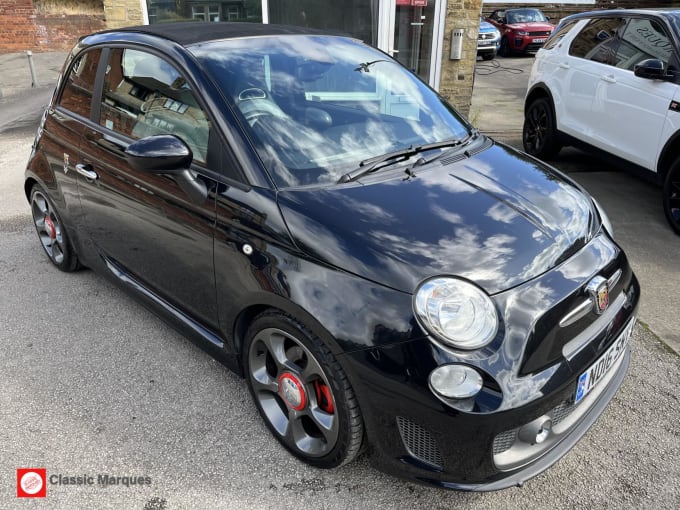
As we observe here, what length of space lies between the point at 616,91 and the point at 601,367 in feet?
13.6

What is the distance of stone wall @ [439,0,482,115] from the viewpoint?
8.27 m

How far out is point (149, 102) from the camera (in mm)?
2877

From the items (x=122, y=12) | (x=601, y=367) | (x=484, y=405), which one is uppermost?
(x=122, y=12)

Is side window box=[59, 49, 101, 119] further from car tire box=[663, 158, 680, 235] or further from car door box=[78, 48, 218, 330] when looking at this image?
car tire box=[663, 158, 680, 235]

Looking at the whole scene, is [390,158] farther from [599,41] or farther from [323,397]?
[599,41]

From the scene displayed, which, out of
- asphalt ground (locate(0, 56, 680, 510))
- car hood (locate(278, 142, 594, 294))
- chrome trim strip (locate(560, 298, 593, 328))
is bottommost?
asphalt ground (locate(0, 56, 680, 510))

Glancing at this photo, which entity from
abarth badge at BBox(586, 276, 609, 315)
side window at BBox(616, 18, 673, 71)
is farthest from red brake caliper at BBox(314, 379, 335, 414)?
side window at BBox(616, 18, 673, 71)

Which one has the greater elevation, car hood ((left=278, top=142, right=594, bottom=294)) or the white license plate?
car hood ((left=278, top=142, right=594, bottom=294))

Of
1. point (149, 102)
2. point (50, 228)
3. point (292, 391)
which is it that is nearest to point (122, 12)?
point (50, 228)

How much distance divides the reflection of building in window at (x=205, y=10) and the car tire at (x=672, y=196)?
6.23m

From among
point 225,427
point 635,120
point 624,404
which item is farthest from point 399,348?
point 635,120

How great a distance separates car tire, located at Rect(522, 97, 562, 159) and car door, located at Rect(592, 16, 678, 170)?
78cm

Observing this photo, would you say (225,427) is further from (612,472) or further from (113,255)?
(612,472)

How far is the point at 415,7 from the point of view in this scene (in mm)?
8570
